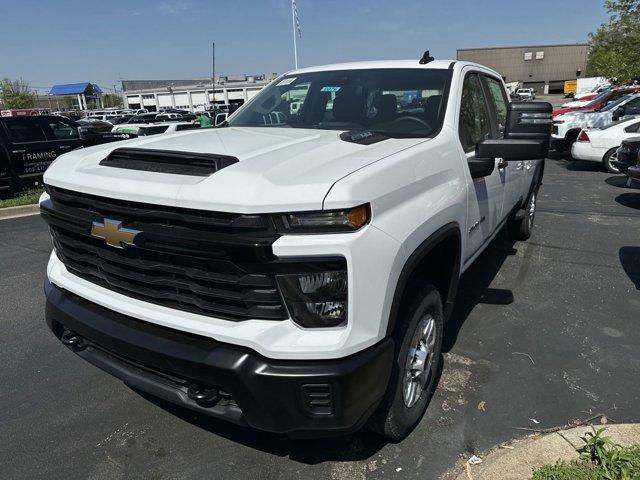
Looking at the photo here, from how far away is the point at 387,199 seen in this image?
2.12 meters

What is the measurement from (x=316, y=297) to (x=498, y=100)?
131 inches

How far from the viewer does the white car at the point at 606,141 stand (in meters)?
11.0

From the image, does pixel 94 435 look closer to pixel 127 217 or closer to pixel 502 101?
pixel 127 217

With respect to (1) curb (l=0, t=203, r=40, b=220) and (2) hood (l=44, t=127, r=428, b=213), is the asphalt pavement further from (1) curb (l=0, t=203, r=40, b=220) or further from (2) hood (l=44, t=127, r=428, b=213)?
(1) curb (l=0, t=203, r=40, b=220)

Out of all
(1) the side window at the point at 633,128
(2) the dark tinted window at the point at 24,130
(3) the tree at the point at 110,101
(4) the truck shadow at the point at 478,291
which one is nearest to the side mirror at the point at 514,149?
(4) the truck shadow at the point at 478,291

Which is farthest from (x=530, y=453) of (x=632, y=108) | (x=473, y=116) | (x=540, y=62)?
(x=540, y=62)

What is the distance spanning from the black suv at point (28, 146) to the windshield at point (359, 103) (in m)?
6.86

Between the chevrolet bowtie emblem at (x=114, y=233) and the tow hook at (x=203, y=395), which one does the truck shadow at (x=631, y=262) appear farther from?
the chevrolet bowtie emblem at (x=114, y=233)

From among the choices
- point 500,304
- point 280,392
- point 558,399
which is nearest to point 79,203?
point 280,392

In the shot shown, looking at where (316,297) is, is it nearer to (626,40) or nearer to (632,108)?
(632,108)

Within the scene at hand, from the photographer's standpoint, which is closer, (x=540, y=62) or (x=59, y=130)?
(x=59, y=130)

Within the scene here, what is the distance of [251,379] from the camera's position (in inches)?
76.6

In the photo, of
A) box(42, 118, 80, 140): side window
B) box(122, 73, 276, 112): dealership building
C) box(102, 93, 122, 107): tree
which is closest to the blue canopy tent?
box(122, 73, 276, 112): dealership building

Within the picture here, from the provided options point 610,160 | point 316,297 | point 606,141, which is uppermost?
point 316,297
